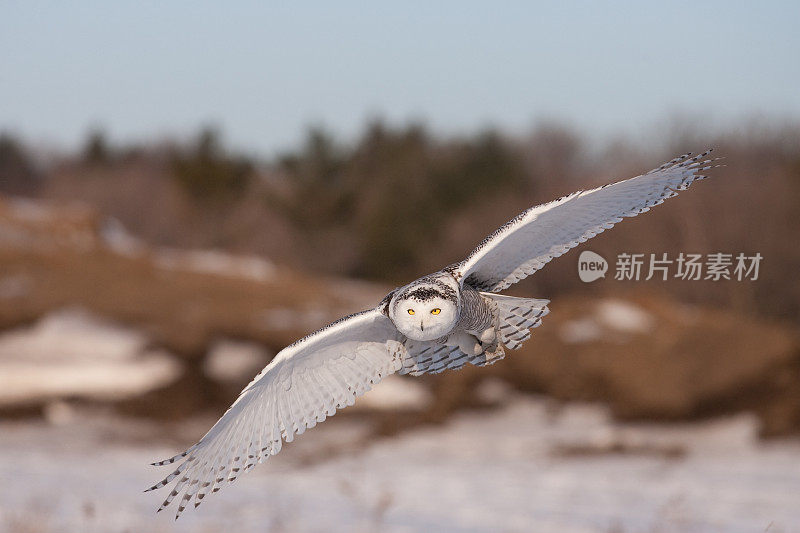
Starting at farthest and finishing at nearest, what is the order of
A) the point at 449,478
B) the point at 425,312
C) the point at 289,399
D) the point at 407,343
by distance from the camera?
the point at 449,478
the point at 289,399
the point at 407,343
the point at 425,312

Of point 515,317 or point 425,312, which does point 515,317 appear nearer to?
point 515,317

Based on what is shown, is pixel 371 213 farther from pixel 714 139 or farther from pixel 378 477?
pixel 378 477

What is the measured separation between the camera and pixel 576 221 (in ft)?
13.0

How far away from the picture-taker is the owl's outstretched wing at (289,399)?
3826 millimetres

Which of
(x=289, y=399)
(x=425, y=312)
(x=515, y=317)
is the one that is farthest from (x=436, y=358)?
(x=289, y=399)

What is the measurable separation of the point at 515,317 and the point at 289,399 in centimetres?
117

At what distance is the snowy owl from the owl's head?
0.16 metres

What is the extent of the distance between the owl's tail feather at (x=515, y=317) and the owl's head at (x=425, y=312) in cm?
60

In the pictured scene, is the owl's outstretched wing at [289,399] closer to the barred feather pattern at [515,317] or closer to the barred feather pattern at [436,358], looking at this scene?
the barred feather pattern at [436,358]

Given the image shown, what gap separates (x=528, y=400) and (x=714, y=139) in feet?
70.9

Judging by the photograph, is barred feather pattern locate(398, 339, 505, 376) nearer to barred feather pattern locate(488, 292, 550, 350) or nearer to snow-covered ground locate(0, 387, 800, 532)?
barred feather pattern locate(488, 292, 550, 350)

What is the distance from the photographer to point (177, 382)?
40.9 feet

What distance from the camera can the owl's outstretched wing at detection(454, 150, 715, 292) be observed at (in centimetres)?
373

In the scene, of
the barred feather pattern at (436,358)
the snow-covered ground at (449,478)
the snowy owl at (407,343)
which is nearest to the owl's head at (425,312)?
the snowy owl at (407,343)
